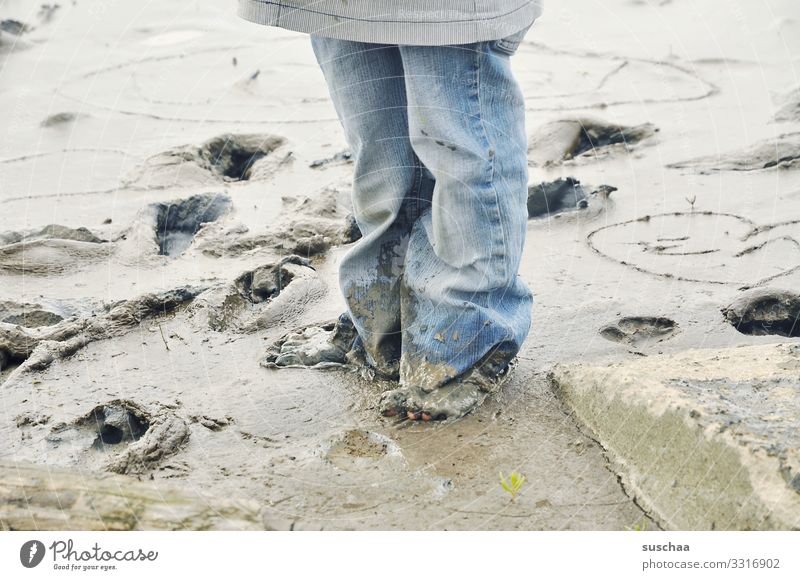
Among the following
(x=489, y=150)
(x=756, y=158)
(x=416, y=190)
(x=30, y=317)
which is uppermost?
(x=489, y=150)

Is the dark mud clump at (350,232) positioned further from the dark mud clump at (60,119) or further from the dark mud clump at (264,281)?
the dark mud clump at (60,119)

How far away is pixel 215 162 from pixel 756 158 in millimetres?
2368

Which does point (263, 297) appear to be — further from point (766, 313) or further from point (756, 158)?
point (756, 158)

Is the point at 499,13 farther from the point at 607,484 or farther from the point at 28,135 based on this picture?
the point at 28,135

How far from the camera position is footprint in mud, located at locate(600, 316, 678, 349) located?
109 inches

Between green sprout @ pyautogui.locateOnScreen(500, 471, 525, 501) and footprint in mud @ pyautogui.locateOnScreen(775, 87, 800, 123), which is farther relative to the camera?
footprint in mud @ pyautogui.locateOnScreen(775, 87, 800, 123)

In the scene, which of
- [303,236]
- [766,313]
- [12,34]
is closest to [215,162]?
[303,236]

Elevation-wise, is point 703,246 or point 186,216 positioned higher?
point 703,246

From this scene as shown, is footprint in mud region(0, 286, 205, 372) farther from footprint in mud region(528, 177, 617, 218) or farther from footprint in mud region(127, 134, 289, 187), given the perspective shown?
footprint in mud region(528, 177, 617, 218)

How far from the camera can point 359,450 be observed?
2.32 m

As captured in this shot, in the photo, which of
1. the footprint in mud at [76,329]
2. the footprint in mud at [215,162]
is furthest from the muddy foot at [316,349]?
the footprint in mud at [215,162]

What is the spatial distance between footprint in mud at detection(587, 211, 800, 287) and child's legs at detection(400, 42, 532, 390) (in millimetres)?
827
